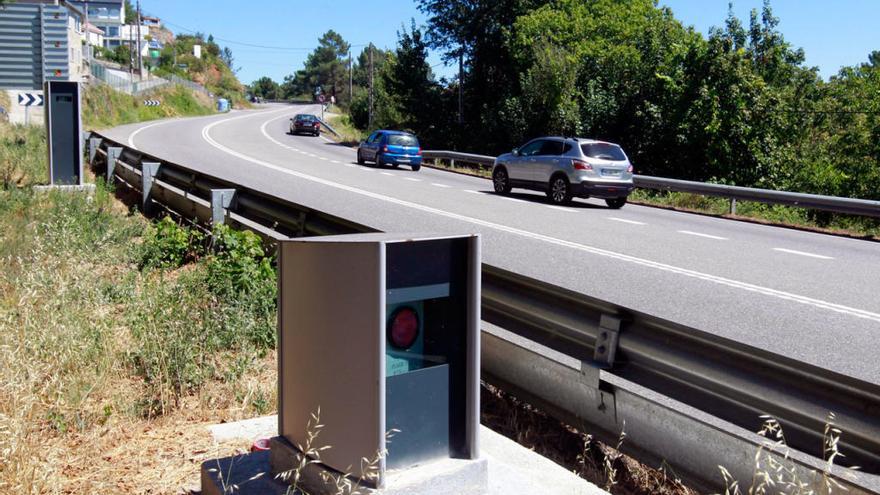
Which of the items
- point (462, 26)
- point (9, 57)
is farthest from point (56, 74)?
point (462, 26)

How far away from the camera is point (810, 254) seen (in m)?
13.7

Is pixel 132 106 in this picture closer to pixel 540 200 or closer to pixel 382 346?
pixel 540 200

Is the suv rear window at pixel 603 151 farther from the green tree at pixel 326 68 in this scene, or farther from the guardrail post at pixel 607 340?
the green tree at pixel 326 68

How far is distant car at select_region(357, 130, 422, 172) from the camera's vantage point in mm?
33188

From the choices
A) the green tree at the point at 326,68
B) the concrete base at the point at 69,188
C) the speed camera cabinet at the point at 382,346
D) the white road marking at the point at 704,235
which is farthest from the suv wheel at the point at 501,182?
the green tree at the point at 326,68

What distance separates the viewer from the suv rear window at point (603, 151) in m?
21.6

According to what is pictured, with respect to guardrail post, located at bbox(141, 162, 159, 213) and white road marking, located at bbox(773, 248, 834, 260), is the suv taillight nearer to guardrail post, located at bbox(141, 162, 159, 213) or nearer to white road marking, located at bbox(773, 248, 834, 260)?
white road marking, located at bbox(773, 248, 834, 260)

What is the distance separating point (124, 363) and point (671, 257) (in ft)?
28.8

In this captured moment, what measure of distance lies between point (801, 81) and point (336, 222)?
118ft

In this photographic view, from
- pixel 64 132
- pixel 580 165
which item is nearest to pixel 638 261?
pixel 580 165

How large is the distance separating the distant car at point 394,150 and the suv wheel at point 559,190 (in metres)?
11.8

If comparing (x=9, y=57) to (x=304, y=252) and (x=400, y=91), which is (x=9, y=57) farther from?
(x=304, y=252)

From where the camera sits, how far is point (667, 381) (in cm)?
371

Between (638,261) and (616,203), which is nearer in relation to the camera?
(638,261)
